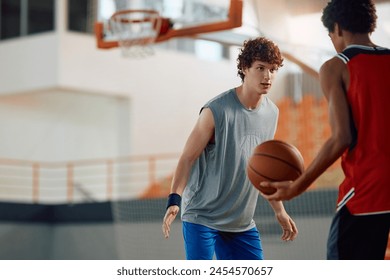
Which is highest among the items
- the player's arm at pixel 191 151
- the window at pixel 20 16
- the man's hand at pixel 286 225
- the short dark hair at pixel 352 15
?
the short dark hair at pixel 352 15

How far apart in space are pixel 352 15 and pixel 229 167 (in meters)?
0.97

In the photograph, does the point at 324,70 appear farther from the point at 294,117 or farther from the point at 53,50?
the point at 53,50

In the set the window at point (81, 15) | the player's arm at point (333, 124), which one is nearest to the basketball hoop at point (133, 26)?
the window at point (81, 15)

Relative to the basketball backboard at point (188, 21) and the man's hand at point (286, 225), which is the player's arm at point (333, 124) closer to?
the man's hand at point (286, 225)

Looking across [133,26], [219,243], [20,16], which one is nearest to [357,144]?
[219,243]

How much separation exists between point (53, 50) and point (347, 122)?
8.93 meters

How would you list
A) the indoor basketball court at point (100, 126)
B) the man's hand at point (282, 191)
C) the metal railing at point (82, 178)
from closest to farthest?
the man's hand at point (282, 191)
the indoor basketball court at point (100, 126)
the metal railing at point (82, 178)

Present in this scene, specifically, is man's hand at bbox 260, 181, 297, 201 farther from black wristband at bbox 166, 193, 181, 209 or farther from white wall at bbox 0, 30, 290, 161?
white wall at bbox 0, 30, 290, 161

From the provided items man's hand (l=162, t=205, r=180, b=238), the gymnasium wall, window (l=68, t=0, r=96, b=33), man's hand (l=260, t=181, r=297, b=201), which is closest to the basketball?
man's hand (l=260, t=181, r=297, b=201)

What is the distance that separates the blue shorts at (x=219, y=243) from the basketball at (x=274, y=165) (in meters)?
0.52

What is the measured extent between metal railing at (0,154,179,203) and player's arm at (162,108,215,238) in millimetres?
8505

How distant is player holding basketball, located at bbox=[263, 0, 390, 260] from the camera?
9.78 feet

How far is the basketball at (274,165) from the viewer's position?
10.6 feet

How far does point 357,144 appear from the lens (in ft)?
10.0
